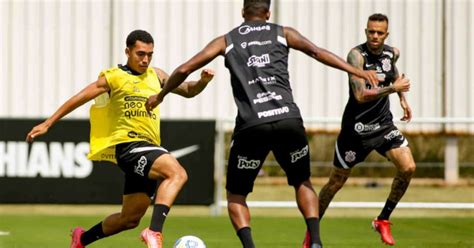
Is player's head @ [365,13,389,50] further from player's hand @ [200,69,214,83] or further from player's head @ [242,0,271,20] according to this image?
player's head @ [242,0,271,20]

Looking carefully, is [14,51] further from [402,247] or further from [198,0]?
[402,247]

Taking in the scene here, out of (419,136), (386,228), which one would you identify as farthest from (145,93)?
(419,136)

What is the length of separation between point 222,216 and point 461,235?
4455 millimetres

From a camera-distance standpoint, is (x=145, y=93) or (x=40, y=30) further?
Result: (x=40, y=30)

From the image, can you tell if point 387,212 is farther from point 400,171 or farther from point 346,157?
point 346,157

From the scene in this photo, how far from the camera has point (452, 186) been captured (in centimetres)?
2083

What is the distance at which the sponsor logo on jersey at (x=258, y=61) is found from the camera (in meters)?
9.42

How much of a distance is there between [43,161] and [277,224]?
13.2 feet

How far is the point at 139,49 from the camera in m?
10.8

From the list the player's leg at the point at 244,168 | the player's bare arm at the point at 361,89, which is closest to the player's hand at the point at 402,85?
the player's bare arm at the point at 361,89

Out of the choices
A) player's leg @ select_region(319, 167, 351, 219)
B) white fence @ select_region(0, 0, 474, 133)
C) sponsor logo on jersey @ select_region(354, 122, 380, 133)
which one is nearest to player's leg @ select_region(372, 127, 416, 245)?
sponsor logo on jersey @ select_region(354, 122, 380, 133)

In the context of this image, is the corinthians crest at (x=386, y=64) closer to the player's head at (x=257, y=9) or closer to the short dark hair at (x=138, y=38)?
the short dark hair at (x=138, y=38)

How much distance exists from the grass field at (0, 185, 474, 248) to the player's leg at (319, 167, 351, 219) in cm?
48

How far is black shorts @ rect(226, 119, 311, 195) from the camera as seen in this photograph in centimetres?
941
